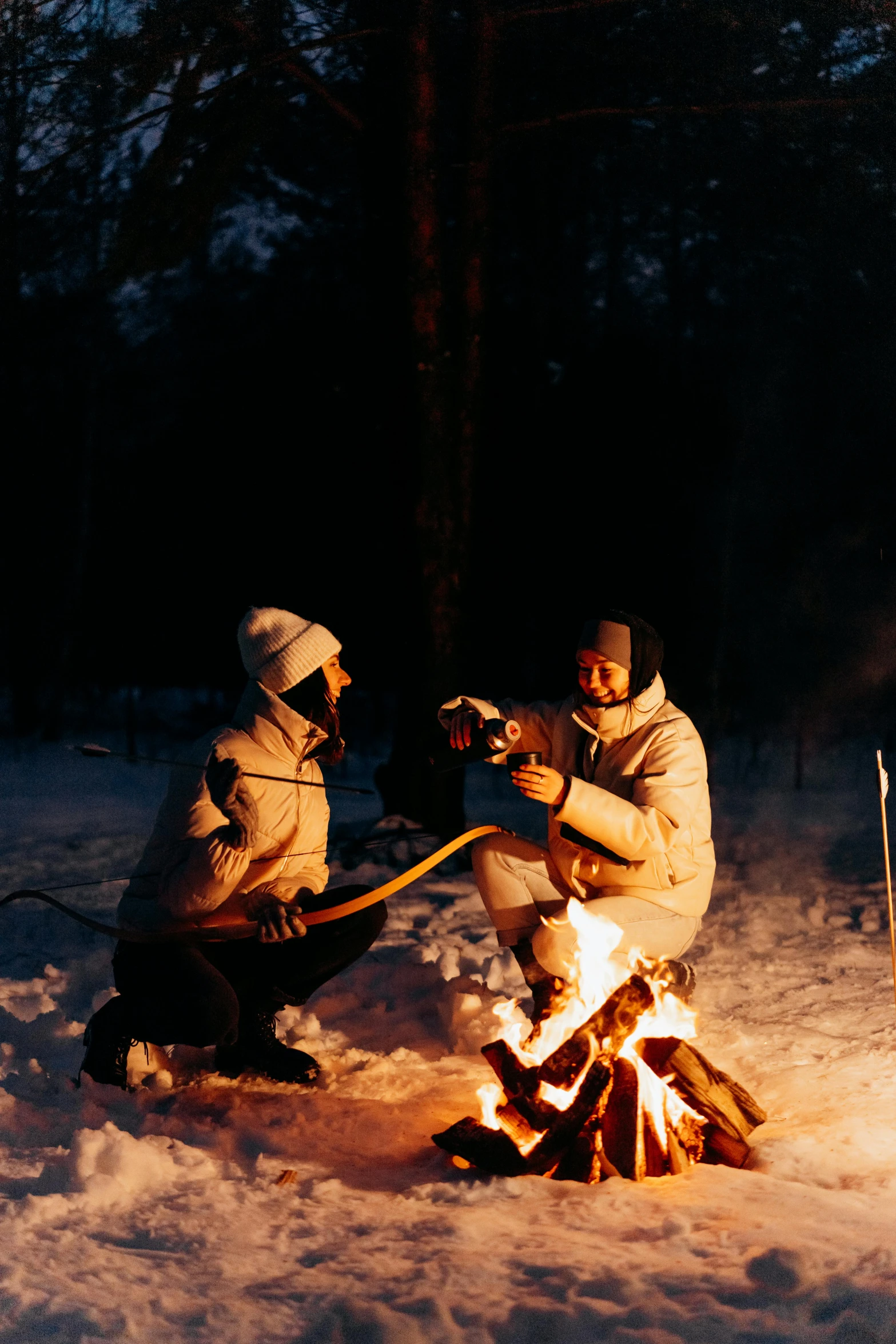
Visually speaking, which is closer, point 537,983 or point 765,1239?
point 765,1239

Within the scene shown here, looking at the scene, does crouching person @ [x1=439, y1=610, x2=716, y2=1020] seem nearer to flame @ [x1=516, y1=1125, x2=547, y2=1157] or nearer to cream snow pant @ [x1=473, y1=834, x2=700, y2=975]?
cream snow pant @ [x1=473, y1=834, x2=700, y2=975]

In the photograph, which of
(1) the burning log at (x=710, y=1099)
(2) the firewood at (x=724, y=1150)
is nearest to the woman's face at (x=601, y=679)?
(1) the burning log at (x=710, y=1099)

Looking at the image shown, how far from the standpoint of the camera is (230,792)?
3779 millimetres

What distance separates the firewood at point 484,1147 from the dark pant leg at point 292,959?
35.4 inches

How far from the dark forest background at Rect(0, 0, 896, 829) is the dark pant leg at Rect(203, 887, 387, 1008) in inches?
143

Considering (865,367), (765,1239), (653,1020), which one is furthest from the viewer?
(865,367)

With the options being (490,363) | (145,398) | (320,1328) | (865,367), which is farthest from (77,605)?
(320,1328)

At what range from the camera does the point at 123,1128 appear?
3645 mm

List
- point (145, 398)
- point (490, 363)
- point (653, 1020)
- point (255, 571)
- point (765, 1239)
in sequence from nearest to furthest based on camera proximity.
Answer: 1. point (765, 1239)
2. point (653, 1020)
3. point (490, 363)
4. point (255, 571)
5. point (145, 398)

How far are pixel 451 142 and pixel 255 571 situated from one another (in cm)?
726

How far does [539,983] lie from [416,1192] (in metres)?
0.95

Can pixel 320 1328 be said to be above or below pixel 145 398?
below

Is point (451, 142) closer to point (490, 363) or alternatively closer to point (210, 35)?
point (210, 35)

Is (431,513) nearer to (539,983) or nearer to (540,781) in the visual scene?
(539,983)
